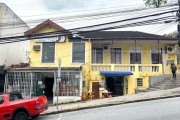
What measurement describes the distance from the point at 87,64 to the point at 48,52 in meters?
3.88

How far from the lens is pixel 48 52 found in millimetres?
20578

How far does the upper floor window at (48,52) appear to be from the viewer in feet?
67.4

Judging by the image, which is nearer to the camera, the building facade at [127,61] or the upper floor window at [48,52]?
the building facade at [127,61]

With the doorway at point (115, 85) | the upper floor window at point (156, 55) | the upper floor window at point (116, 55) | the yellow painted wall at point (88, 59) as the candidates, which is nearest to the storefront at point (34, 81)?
the yellow painted wall at point (88, 59)

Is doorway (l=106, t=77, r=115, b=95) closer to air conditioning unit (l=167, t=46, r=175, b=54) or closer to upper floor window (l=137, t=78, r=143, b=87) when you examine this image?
upper floor window (l=137, t=78, r=143, b=87)

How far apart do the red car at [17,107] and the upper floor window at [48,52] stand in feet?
32.0

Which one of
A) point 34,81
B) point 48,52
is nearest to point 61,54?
point 48,52

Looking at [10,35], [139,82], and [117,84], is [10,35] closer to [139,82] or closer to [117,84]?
[117,84]

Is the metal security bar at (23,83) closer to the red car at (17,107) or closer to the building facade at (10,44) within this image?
the building facade at (10,44)

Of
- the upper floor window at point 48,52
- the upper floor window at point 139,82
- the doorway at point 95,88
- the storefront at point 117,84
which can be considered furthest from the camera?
the upper floor window at point 48,52

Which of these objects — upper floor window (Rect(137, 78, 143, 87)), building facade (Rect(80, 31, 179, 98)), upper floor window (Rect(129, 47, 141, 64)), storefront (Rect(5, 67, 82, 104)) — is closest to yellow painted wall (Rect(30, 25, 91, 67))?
building facade (Rect(80, 31, 179, 98))

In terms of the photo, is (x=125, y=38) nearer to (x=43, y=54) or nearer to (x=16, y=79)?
(x=43, y=54)

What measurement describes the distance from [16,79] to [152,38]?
12.7 meters

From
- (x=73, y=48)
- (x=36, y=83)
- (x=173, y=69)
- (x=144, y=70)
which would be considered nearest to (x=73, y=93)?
(x=36, y=83)
